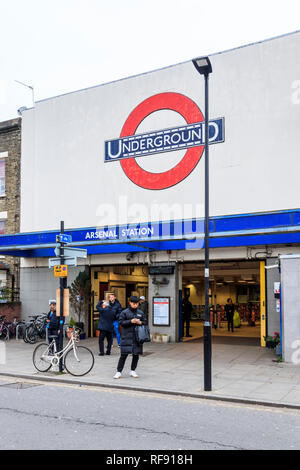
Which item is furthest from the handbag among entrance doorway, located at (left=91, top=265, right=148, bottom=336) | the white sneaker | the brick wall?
the brick wall

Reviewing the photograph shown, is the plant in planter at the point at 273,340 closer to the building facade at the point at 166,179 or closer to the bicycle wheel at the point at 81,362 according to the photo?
the building facade at the point at 166,179

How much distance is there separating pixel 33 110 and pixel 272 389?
1594cm

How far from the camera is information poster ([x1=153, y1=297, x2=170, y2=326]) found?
17.0 m

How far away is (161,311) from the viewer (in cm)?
1712

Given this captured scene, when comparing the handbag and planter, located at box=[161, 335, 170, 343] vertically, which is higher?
the handbag

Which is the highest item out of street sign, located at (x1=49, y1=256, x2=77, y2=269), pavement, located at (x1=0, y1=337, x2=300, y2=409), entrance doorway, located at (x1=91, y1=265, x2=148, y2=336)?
street sign, located at (x1=49, y1=256, x2=77, y2=269)

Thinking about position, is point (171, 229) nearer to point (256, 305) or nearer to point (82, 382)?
point (82, 382)

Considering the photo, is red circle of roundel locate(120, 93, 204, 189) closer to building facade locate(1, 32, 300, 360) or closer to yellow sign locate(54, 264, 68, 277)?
building facade locate(1, 32, 300, 360)

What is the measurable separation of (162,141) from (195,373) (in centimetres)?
916

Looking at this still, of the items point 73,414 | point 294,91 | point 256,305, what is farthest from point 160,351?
point 256,305

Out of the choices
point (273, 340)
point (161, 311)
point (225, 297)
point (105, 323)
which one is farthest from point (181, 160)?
point (225, 297)

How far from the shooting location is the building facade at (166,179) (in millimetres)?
15258

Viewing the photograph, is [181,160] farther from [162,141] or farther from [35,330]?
[35,330]

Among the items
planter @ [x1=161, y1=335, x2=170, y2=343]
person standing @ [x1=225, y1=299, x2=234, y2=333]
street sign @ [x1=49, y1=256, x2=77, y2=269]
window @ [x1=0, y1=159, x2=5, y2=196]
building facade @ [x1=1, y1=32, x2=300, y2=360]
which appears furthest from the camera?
person standing @ [x1=225, y1=299, x2=234, y2=333]
